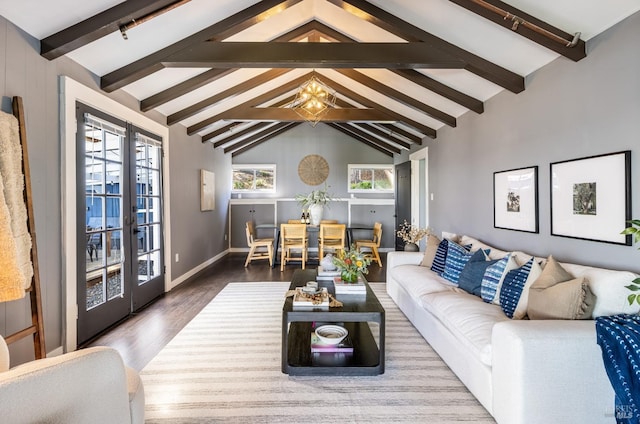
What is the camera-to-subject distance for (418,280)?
122 inches

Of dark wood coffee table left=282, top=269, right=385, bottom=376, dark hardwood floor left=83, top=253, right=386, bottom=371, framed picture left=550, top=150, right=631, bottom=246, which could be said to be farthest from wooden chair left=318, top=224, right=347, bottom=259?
framed picture left=550, top=150, right=631, bottom=246

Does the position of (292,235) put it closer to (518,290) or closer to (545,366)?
(518,290)

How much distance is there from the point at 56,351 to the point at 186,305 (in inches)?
53.1

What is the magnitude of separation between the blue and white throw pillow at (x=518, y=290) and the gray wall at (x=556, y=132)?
49 centimetres

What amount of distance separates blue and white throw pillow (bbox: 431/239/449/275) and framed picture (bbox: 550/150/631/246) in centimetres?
100

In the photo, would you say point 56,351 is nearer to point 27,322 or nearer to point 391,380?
point 27,322

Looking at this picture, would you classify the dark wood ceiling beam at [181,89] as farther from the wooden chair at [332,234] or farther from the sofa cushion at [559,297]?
the sofa cushion at [559,297]

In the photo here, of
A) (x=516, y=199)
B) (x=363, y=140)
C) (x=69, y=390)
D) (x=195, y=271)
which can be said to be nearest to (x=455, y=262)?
(x=516, y=199)

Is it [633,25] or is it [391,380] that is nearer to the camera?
[633,25]

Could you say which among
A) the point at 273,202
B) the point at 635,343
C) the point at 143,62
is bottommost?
the point at 635,343

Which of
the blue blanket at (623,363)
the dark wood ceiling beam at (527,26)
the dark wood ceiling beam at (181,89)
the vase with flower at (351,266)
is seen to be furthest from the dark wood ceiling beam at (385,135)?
the blue blanket at (623,363)

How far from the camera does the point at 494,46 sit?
2787mm

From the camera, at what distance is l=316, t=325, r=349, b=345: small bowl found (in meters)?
2.32

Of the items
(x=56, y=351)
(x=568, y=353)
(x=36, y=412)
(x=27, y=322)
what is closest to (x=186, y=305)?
(x=56, y=351)
